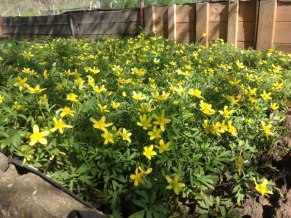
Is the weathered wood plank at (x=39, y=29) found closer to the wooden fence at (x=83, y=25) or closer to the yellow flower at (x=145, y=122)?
the wooden fence at (x=83, y=25)

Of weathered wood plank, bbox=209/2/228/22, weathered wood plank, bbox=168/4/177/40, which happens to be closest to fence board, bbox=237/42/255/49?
weathered wood plank, bbox=209/2/228/22

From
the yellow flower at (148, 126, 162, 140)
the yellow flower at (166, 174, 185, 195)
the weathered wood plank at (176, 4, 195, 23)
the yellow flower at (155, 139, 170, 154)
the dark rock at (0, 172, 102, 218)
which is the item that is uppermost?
the weathered wood plank at (176, 4, 195, 23)

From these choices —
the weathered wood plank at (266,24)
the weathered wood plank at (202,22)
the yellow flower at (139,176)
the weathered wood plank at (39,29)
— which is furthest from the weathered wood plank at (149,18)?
the yellow flower at (139,176)

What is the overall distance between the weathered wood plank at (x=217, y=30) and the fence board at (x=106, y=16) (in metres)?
1.75

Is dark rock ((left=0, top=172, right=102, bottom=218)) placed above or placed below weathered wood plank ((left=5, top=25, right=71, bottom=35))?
below

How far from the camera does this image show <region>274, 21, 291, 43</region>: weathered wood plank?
5281mm

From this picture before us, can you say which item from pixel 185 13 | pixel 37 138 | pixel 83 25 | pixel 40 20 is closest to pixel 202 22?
pixel 185 13

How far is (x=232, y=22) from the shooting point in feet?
18.6

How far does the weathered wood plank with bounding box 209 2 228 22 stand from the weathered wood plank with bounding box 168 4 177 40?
72 centimetres

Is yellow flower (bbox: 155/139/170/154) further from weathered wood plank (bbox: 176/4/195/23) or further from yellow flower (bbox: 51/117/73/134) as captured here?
weathered wood plank (bbox: 176/4/195/23)

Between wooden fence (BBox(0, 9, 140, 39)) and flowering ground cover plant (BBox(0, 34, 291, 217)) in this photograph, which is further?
wooden fence (BBox(0, 9, 140, 39))

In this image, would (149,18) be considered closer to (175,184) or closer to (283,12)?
(283,12)

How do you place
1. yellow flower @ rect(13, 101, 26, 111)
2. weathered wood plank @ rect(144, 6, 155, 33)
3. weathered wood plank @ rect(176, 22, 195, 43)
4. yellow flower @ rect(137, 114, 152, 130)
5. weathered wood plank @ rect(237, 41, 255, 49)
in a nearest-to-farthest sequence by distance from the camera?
yellow flower @ rect(137, 114, 152, 130) → yellow flower @ rect(13, 101, 26, 111) → weathered wood plank @ rect(237, 41, 255, 49) → weathered wood plank @ rect(176, 22, 195, 43) → weathered wood plank @ rect(144, 6, 155, 33)

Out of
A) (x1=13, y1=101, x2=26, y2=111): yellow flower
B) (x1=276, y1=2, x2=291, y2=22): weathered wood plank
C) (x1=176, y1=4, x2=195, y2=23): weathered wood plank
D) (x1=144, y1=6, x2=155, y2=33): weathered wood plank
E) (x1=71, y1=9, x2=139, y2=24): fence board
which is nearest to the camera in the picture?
(x1=13, y1=101, x2=26, y2=111): yellow flower
